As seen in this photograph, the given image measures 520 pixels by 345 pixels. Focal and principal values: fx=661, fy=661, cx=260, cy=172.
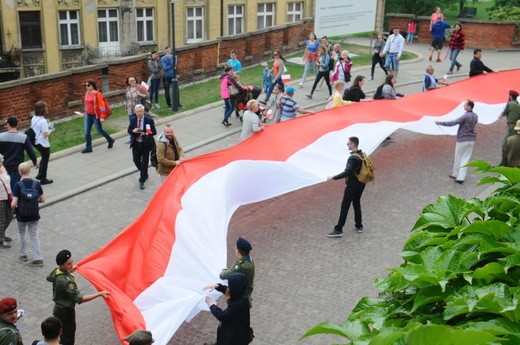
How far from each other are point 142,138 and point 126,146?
11.1ft

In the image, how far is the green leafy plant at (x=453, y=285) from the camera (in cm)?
291

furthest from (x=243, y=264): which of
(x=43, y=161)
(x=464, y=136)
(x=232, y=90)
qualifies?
(x=232, y=90)

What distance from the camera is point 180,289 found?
26.7 feet

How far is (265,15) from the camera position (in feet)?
126

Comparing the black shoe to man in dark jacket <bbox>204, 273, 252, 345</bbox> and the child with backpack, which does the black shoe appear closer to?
man in dark jacket <bbox>204, 273, 252, 345</bbox>

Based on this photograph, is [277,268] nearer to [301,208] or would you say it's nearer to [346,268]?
[346,268]

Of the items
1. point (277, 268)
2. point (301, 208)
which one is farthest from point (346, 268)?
point (301, 208)

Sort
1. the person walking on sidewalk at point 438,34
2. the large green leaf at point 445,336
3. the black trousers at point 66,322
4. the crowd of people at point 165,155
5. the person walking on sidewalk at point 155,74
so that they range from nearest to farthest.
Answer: the large green leaf at point 445,336
the crowd of people at point 165,155
the black trousers at point 66,322
the person walking on sidewalk at point 155,74
the person walking on sidewalk at point 438,34

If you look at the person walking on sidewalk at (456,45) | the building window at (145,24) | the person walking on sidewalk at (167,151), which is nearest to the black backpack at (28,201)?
the person walking on sidewalk at (167,151)

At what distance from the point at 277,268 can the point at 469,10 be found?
172ft

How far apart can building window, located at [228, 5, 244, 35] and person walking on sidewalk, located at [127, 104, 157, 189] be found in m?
23.9

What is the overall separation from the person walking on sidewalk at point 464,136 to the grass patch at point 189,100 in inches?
351

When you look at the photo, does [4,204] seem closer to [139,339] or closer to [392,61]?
[139,339]

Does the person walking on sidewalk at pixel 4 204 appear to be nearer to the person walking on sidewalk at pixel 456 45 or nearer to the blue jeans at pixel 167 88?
the blue jeans at pixel 167 88
